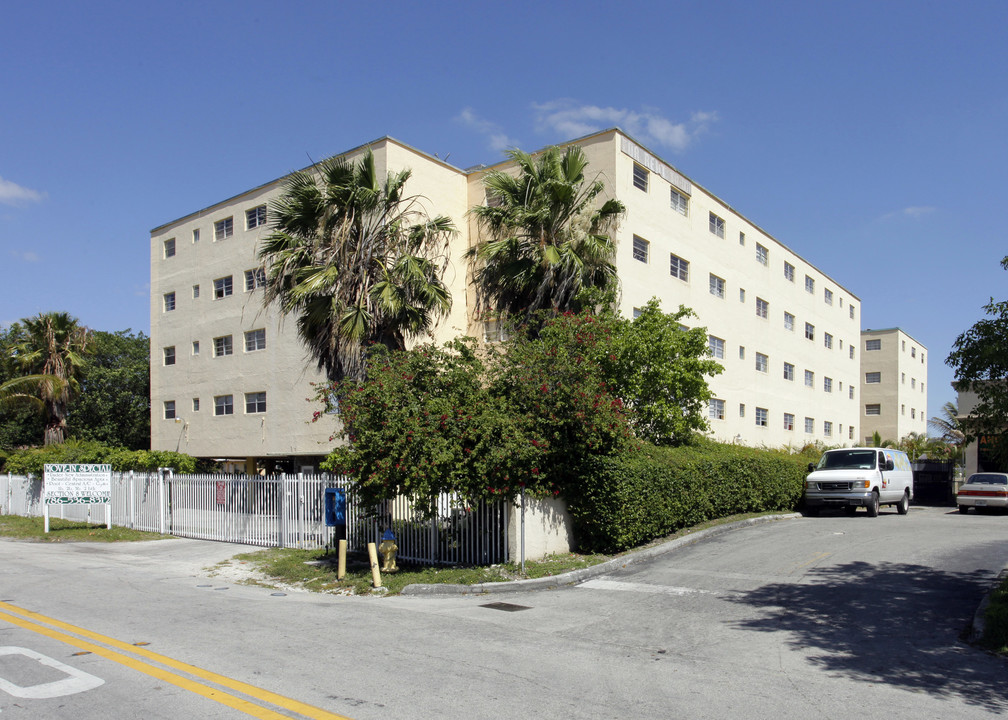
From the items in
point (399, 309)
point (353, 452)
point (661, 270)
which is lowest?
point (353, 452)

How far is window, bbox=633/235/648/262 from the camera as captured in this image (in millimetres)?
24109

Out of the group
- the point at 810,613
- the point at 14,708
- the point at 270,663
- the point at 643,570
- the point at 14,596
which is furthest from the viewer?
the point at 643,570

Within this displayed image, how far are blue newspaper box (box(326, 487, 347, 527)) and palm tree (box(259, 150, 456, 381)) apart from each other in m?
3.03

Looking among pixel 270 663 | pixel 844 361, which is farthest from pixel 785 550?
pixel 844 361

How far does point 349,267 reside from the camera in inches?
703

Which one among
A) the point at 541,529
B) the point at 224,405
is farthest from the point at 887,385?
the point at 541,529

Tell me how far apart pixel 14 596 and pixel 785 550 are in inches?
527

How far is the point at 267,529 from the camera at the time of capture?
18188 millimetres

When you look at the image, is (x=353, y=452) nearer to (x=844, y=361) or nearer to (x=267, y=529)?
(x=267, y=529)

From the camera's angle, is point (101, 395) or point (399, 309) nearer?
point (399, 309)

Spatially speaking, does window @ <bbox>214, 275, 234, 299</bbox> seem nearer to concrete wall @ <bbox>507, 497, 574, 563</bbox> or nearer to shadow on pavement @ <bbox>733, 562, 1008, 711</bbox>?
concrete wall @ <bbox>507, 497, 574, 563</bbox>

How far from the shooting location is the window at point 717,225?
29297mm

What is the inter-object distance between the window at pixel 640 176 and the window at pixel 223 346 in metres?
16.5

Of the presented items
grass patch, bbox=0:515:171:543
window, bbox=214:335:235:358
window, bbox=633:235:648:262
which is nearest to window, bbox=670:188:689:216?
window, bbox=633:235:648:262
